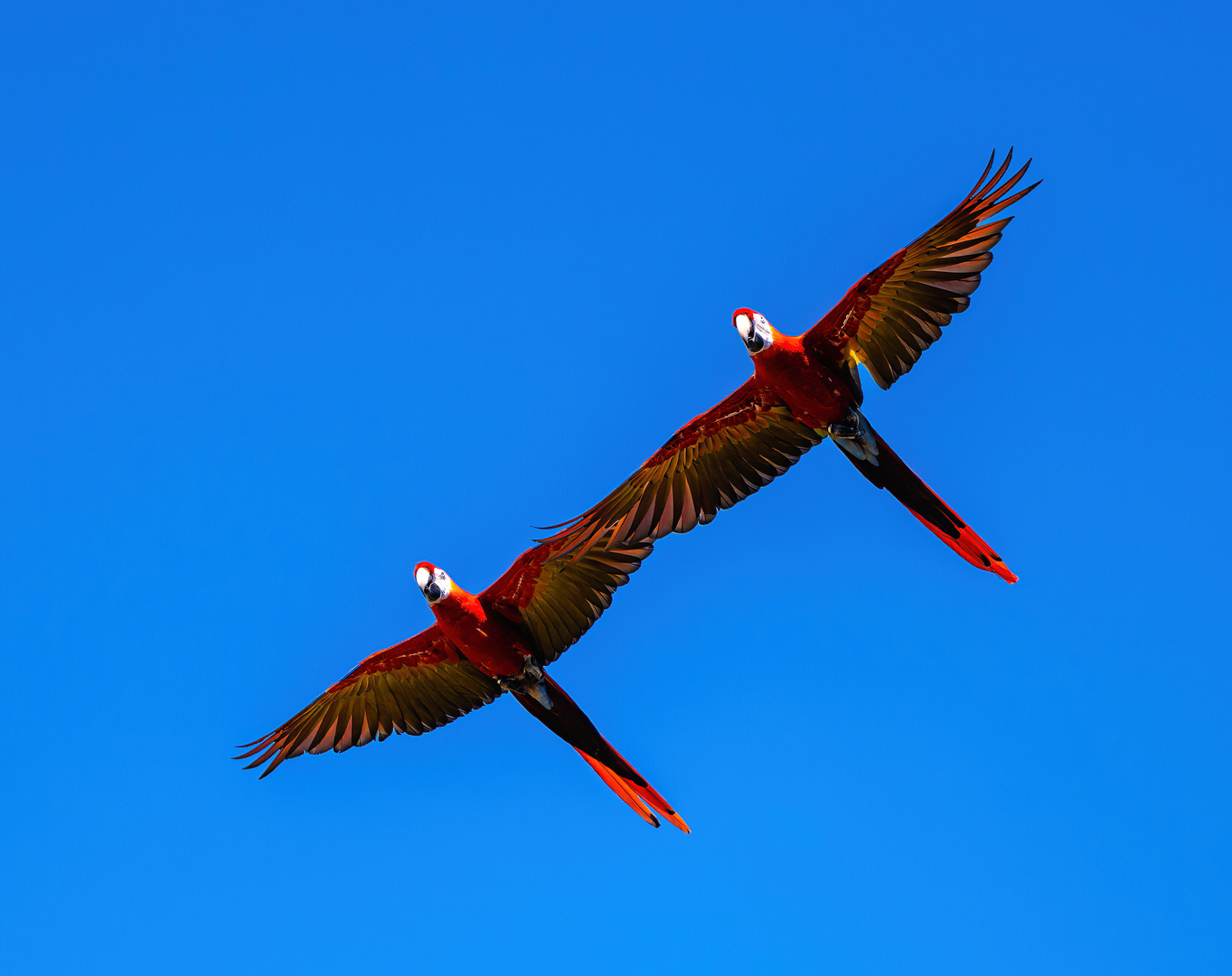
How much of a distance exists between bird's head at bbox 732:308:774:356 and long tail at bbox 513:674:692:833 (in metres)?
4.16

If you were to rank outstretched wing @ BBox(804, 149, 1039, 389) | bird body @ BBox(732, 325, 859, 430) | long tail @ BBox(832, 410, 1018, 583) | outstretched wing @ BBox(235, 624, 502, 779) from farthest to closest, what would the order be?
Result: outstretched wing @ BBox(235, 624, 502, 779) → long tail @ BBox(832, 410, 1018, 583) → bird body @ BBox(732, 325, 859, 430) → outstretched wing @ BBox(804, 149, 1039, 389)

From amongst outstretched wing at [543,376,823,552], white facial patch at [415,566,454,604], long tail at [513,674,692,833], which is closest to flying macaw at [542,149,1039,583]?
outstretched wing at [543,376,823,552]

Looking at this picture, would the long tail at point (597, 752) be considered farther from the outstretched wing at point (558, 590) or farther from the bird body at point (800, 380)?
the bird body at point (800, 380)

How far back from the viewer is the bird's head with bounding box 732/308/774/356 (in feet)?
37.4

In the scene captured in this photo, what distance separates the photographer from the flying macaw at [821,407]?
11.2 meters

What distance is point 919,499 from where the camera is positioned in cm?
1219

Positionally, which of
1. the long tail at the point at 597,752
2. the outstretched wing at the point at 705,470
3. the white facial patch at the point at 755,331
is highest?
the white facial patch at the point at 755,331

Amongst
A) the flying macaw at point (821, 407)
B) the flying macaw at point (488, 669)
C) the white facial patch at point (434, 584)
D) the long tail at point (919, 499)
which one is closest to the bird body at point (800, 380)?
the flying macaw at point (821, 407)

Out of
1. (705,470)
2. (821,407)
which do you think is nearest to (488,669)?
(705,470)

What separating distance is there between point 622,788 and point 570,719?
0.90 m

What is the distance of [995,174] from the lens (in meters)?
10.8

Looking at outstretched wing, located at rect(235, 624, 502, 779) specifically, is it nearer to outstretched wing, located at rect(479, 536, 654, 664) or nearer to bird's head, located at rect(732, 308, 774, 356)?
outstretched wing, located at rect(479, 536, 654, 664)

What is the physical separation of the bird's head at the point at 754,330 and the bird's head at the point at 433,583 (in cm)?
388

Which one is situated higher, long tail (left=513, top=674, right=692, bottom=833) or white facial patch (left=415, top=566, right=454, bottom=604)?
white facial patch (left=415, top=566, right=454, bottom=604)
